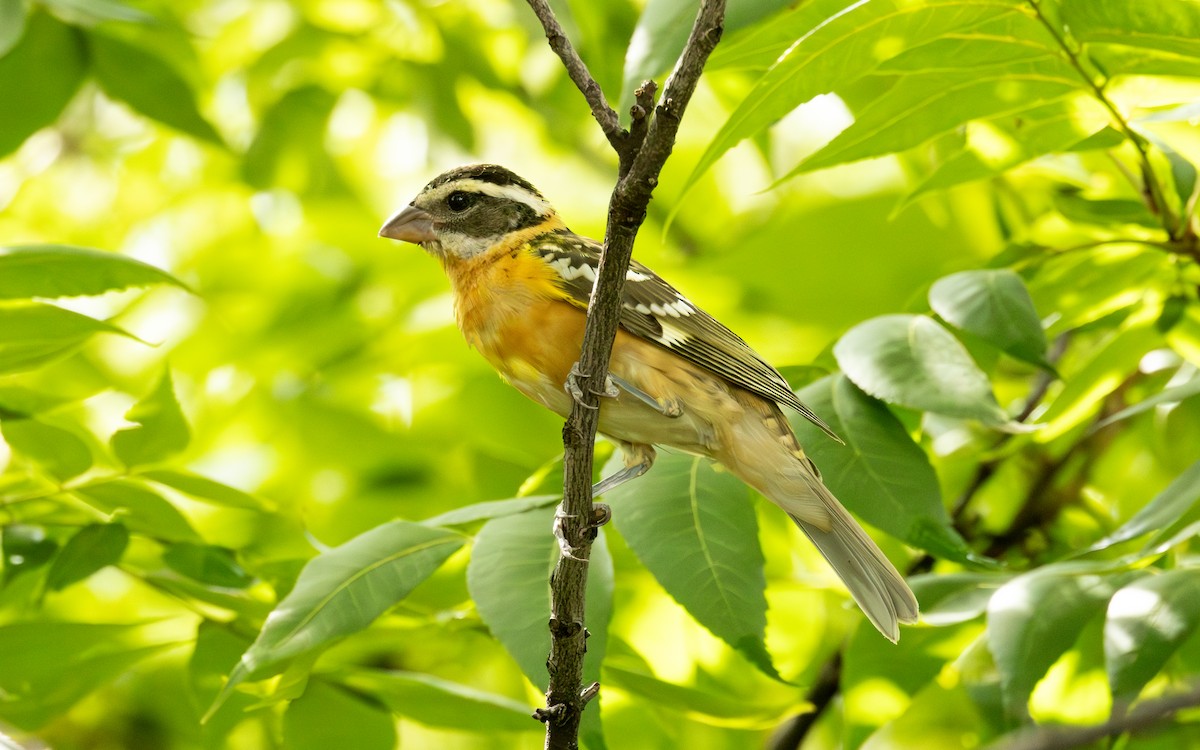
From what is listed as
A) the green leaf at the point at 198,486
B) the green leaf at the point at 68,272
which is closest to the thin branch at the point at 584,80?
the green leaf at the point at 68,272

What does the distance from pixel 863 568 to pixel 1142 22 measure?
1709mm

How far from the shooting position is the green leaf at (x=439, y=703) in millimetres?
3115

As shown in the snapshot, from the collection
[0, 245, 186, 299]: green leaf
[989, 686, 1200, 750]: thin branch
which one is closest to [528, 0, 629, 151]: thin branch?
[989, 686, 1200, 750]: thin branch

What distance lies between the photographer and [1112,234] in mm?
3668

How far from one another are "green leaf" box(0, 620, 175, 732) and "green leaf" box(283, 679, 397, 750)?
0.45 metres

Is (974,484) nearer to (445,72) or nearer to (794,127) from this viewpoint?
(794,127)

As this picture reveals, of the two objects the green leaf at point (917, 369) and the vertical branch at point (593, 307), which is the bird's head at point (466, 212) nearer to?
the green leaf at point (917, 369)

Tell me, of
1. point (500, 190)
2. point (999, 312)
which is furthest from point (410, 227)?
point (999, 312)

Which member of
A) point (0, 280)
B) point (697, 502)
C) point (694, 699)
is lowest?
point (694, 699)

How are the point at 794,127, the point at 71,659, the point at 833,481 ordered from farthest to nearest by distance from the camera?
the point at 794,127
the point at 71,659
the point at 833,481

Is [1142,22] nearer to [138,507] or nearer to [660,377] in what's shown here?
[660,377]

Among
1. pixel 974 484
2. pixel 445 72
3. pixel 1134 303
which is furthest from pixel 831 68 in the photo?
pixel 445 72

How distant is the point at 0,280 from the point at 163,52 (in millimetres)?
2770

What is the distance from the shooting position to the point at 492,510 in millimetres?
3018
